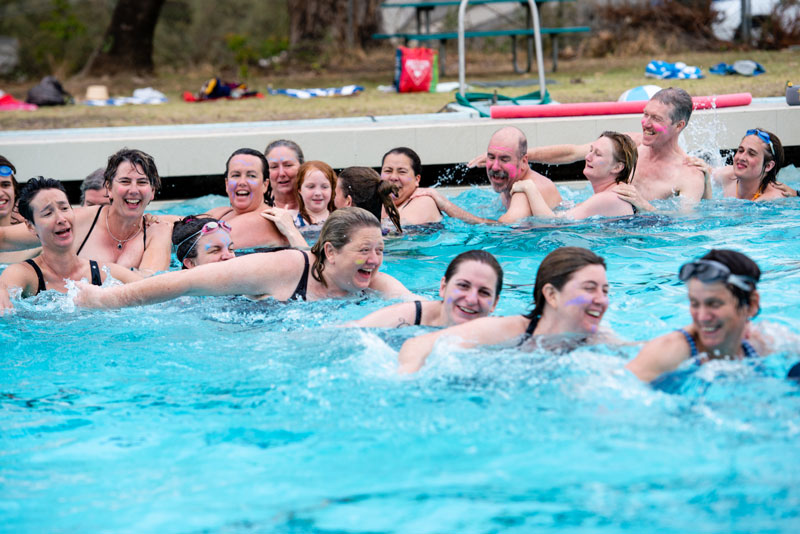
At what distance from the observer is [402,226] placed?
7137mm

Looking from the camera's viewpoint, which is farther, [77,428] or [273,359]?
[273,359]

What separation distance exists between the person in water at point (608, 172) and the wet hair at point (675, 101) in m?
0.53

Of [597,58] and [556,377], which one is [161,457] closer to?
[556,377]

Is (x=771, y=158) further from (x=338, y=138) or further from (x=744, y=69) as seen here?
(x=744, y=69)

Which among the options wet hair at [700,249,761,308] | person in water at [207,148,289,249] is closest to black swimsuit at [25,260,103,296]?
person in water at [207,148,289,249]

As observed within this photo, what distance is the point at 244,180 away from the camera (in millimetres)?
6363

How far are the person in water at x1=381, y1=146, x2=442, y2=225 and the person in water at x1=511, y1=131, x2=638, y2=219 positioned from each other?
117 centimetres

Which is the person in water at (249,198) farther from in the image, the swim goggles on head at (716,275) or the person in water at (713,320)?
the swim goggles on head at (716,275)

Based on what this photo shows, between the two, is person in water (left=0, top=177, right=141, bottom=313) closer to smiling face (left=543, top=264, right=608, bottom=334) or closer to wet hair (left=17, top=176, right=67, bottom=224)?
wet hair (left=17, top=176, right=67, bottom=224)

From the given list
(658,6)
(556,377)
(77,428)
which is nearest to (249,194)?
(77,428)

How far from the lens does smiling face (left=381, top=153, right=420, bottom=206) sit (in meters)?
7.12

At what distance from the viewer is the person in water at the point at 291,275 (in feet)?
15.5

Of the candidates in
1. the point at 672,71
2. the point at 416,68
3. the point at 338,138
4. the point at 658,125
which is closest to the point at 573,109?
the point at 658,125

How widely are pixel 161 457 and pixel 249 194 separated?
3.08 metres
